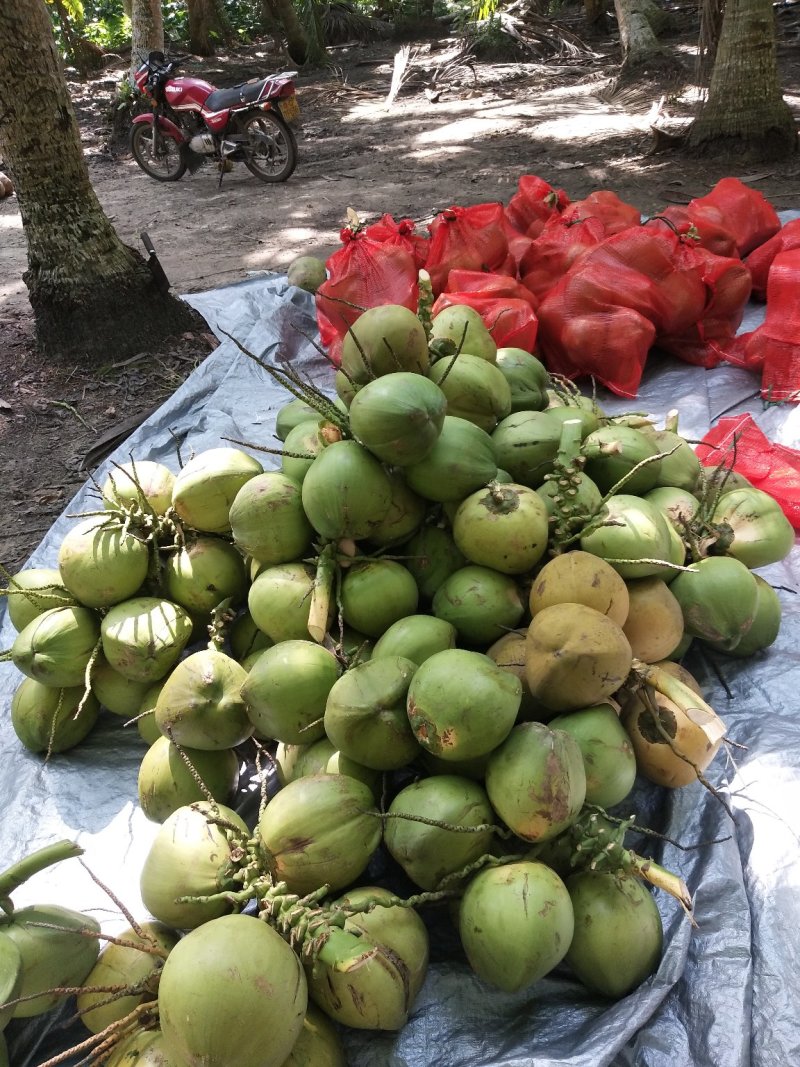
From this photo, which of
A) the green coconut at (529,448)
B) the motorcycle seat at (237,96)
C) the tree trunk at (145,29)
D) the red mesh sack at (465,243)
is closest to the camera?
the green coconut at (529,448)

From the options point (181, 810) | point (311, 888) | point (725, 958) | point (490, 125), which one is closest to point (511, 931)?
point (311, 888)

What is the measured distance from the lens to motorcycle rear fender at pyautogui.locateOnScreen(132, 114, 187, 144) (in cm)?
912

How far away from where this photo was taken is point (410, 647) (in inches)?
68.7

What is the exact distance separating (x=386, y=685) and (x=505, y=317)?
2.34m

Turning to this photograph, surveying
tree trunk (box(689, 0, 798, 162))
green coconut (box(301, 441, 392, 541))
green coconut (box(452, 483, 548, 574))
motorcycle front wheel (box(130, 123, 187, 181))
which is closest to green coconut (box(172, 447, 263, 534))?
green coconut (box(301, 441, 392, 541))

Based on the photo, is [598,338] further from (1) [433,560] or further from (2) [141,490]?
(2) [141,490]

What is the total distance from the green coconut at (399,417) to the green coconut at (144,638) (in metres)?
0.75

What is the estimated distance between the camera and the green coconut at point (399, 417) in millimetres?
1747

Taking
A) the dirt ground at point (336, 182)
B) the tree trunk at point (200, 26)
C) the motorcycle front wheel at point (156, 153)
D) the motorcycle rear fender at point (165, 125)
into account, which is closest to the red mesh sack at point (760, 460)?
the dirt ground at point (336, 182)

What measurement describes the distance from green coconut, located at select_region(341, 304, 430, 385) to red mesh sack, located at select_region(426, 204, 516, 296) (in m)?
2.10

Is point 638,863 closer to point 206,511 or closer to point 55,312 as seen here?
point 206,511

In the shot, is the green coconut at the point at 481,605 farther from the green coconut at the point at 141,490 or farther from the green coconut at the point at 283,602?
the green coconut at the point at 141,490

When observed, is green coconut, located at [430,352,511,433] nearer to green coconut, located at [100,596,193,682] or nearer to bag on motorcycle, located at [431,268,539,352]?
green coconut, located at [100,596,193,682]

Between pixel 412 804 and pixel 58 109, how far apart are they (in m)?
4.49
